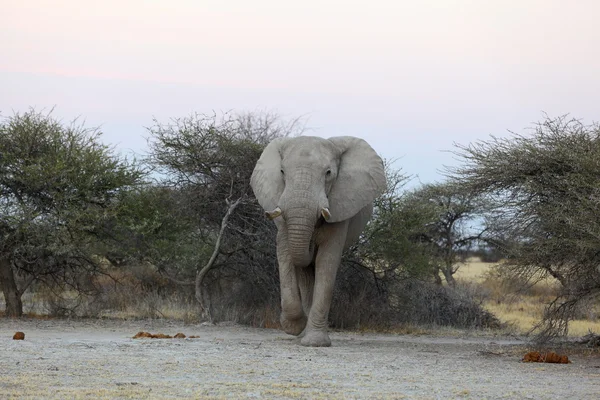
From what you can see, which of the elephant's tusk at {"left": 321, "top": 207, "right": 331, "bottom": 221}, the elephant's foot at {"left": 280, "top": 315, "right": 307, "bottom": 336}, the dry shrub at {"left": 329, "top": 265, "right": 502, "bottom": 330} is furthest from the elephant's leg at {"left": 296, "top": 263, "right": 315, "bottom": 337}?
the dry shrub at {"left": 329, "top": 265, "right": 502, "bottom": 330}

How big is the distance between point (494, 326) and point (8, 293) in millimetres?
11240

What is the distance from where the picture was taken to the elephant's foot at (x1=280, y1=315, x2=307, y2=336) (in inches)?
622

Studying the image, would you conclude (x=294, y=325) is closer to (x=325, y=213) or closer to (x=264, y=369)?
(x=325, y=213)

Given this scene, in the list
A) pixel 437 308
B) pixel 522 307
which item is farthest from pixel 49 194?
pixel 522 307

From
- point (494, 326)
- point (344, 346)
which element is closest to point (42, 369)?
point (344, 346)

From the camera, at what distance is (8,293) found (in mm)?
19891

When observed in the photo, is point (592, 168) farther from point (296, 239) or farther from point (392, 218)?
point (392, 218)

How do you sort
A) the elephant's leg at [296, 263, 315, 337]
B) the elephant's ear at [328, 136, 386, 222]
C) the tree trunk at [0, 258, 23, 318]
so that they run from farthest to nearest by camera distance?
the tree trunk at [0, 258, 23, 318] → the elephant's leg at [296, 263, 315, 337] → the elephant's ear at [328, 136, 386, 222]

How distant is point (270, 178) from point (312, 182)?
3.60 feet

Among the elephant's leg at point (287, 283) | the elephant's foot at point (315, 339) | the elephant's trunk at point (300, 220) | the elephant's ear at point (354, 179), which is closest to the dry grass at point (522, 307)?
the elephant's ear at point (354, 179)

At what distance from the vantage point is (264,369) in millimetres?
11672

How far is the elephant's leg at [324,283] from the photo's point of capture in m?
15.3

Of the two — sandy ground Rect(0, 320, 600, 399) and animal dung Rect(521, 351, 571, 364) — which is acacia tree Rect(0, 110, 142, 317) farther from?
animal dung Rect(521, 351, 571, 364)

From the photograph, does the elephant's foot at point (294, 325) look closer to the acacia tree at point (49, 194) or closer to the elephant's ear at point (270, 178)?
the elephant's ear at point (270, 178)
